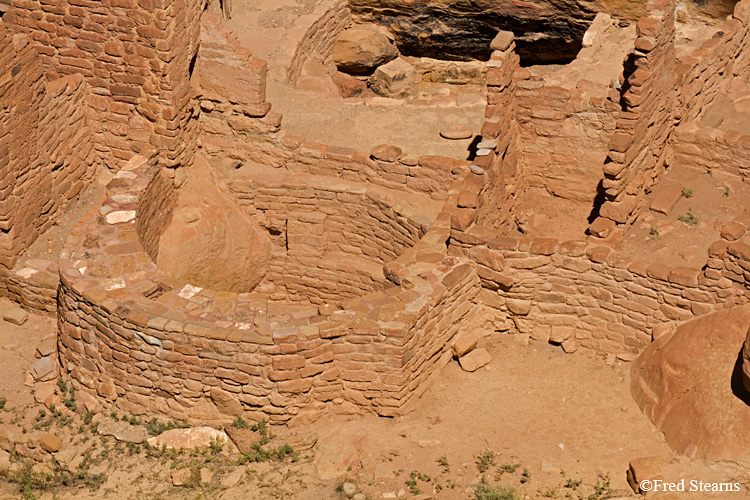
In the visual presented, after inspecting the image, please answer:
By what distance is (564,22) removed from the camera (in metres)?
21.4

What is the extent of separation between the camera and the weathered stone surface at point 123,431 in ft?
48.3

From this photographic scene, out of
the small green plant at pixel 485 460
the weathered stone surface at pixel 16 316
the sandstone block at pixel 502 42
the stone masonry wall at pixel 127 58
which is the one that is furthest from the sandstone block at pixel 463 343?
the weathered stone surface at pixel 16 316

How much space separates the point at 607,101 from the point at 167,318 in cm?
646

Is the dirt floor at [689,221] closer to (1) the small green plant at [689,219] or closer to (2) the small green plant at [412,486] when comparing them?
(1) the small green plant at [689,219]

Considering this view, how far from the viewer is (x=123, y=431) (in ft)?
48.7

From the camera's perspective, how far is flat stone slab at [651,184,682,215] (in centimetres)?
1625

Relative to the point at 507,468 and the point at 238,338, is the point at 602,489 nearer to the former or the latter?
the point at 507,468

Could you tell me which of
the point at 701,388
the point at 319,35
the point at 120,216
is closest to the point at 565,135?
the point at 701,388

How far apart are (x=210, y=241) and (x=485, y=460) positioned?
5.58 meters

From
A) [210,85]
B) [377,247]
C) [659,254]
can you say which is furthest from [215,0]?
[659,254]

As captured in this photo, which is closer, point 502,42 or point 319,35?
point 502,42

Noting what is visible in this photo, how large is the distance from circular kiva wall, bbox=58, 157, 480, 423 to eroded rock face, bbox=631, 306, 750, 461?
248 centimetres

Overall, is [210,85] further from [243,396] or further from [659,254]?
[659,254]

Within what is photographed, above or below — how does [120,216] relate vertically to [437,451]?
above
